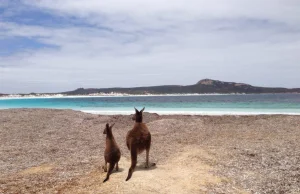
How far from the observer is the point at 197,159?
1559cm

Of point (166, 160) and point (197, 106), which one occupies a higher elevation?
point (197, 106)

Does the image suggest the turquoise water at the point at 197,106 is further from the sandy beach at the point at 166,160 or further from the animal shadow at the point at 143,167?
the animal shadow at the point at 143,167

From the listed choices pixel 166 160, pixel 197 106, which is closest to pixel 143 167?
pixel 166 160

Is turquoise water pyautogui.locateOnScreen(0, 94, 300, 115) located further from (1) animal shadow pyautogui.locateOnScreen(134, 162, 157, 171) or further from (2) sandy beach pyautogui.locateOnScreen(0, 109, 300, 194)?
(1) animal shadow pyautogui.locateOnScreen(134, 162, 157, 171)

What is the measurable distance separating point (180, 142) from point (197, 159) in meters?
5.88

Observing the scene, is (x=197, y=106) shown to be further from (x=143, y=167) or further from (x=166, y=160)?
(x=143, y=167)

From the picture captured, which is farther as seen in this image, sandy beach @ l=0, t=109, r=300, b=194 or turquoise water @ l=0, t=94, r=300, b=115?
turquoise water @ l=0, t=94, r=300, b=115

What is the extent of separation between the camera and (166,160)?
1591 centimetres

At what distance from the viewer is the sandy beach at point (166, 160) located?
11.7 m

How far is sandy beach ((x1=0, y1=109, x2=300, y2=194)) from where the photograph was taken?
462 inches

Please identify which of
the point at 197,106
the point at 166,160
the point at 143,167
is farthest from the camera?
the point at 197,106

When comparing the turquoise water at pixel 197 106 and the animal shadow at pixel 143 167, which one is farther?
the turquoise water at pixel 197 106

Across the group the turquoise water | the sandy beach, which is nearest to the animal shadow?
the sandy beach

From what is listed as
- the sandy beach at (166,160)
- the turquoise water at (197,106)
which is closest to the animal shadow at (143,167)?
the sandy beach at (166,160)
